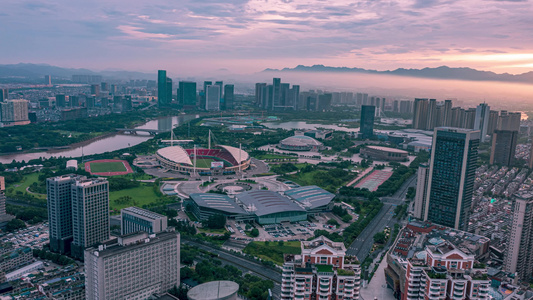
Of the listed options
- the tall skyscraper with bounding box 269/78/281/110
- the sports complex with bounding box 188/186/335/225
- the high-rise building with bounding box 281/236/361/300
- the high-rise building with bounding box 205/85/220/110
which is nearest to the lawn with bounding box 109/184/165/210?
the sports complex with bounding box 188/186/335/225

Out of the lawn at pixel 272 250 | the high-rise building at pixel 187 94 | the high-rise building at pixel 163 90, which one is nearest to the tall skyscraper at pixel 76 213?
the lawn at pixel 272 250

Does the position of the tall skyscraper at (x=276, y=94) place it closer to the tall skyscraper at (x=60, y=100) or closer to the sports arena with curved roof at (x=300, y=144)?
the sports arena with curved roof at (x=300, y=144)

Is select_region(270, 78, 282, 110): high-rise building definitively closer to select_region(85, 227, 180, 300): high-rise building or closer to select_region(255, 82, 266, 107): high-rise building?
select_region(255, 82, 266, 107): high-rise building

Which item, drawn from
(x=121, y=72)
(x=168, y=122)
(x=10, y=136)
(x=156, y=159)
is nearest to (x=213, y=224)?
(x=156, y=159)

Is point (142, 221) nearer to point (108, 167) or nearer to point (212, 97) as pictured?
point (108, 167)

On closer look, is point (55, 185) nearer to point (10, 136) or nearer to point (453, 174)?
point (453, 174)

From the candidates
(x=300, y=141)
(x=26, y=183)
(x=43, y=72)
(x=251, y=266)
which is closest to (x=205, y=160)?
(x=26, y=183)
